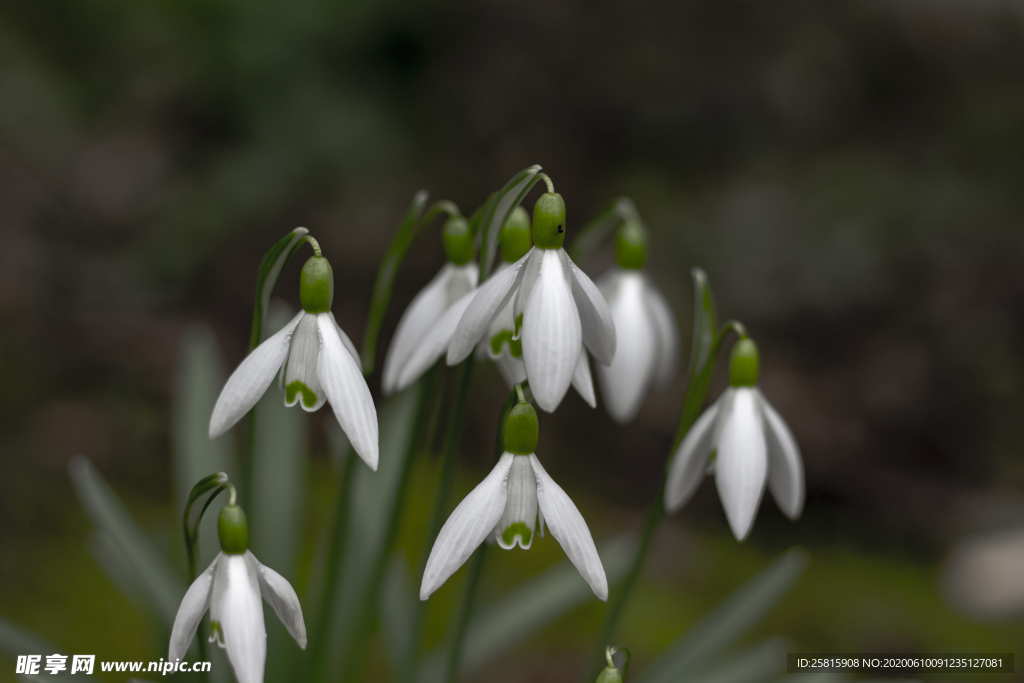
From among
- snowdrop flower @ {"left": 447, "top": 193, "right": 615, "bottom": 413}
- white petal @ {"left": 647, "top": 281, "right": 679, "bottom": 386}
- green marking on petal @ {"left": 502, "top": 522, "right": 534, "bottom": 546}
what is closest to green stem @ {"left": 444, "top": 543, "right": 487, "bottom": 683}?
green marking on petal @ {"left": 502, "top": 522, "right": 534, "bottom": 546}

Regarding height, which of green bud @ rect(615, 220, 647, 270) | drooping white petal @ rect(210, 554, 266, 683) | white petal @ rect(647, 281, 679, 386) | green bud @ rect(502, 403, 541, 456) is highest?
green bud @ rect(615, 220, 647, 270)

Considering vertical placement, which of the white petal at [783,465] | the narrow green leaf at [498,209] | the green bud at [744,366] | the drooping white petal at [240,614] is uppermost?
the narrow green leaf at [498,209]

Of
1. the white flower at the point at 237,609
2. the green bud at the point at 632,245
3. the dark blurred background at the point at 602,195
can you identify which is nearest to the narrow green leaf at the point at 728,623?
the green bud at the point at 632,245

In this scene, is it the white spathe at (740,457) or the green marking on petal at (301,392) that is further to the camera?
the white spathe at (740,457)

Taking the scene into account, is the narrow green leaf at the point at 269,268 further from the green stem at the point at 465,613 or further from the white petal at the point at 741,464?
the white petal at the point at 741,464

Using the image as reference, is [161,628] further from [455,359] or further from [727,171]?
[727,171]

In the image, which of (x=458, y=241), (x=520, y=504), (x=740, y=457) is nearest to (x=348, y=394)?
(x=520, y=504)

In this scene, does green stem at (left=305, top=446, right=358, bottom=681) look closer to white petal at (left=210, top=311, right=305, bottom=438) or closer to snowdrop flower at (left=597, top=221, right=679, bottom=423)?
white petal at (left=210, top=311, right=305, bottom=438)

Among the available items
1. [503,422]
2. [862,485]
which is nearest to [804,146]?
[862,485]
